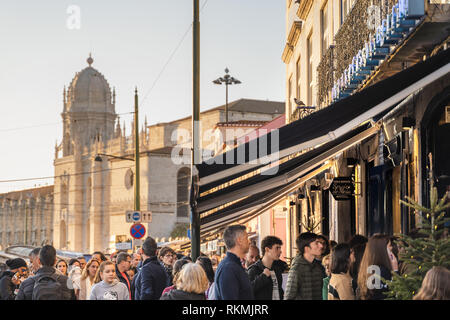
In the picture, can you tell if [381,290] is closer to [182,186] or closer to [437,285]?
[437,285]

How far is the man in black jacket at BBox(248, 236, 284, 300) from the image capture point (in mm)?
8461

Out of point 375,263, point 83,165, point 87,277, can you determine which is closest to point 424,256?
point 375,263

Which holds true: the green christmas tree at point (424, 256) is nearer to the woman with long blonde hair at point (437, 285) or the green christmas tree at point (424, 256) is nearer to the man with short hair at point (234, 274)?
the man with short hair at point (234, 274)

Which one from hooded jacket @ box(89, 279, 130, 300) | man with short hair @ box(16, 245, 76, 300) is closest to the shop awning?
hooded jacket @ box(89, 279, 130, 300)

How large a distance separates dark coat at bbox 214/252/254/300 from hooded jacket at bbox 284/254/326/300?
65.5 inches

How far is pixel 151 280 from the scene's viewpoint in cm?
1091

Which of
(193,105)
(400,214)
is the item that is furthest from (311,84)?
(400,214)

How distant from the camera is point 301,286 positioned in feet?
29.2

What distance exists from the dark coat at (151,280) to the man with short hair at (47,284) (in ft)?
6.54

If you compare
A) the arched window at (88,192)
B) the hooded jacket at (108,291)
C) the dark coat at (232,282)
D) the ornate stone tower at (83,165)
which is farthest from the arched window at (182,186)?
the dark coat at (232,282)

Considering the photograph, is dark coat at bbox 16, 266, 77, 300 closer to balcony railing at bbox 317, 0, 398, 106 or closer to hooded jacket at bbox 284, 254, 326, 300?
hooded jacket at bbox 284, 254, 326, 300

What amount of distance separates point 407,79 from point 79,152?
107993 mm

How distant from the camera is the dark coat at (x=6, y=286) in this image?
10883mm
